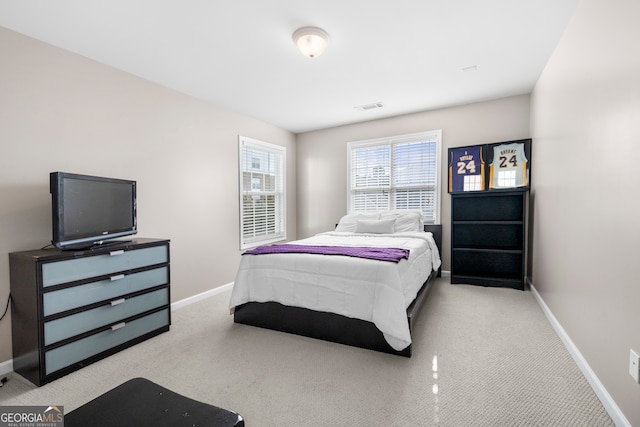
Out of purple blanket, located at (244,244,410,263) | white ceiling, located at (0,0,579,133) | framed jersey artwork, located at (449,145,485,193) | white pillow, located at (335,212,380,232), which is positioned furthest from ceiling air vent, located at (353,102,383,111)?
purple blanket, located at (244,244,410,263)

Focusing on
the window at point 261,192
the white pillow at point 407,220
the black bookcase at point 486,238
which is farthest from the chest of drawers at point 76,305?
the black bookcase at point 486,238

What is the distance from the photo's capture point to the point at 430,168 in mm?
4441

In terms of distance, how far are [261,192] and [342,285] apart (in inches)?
108

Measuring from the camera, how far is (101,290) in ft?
7.36

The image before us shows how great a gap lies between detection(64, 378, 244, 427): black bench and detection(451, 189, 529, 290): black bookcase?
12.0ft

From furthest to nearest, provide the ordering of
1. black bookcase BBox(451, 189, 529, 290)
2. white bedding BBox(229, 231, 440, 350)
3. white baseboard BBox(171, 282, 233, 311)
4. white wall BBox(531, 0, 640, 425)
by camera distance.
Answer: black bookcase BBox(451, 189, 529, 290) → white baseboard BBox(171, 282, 233, 311) → white bedding BBox(229, 231, 440, 350) → white wall BBox(531, 0, 640, 425)

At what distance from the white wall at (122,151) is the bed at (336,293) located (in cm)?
114

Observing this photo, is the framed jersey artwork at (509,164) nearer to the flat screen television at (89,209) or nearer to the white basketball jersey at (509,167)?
the white basketball jersey at (509,167)

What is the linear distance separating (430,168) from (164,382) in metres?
4.08

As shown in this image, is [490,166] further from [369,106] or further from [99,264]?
[99,264]

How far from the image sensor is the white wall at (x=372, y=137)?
3.95 meters

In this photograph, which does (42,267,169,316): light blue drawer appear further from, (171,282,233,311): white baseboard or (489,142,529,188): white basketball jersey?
(489,142,529,188): white basketball jersey

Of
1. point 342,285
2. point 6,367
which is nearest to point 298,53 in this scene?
point 342,285

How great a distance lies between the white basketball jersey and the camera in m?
3.68
